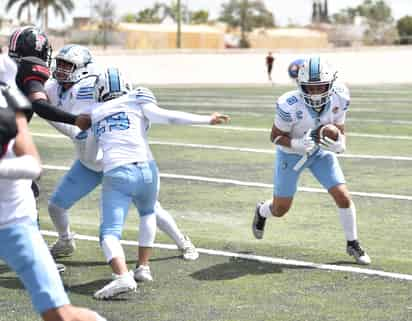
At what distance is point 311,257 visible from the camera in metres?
8.63

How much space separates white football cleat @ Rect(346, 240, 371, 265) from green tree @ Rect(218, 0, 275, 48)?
A: 98714mm

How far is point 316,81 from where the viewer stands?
8414 millimetres

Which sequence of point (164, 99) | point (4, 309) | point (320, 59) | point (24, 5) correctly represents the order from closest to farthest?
point (4, 309), point (320, 59), point (164, 99), point (24, 5)

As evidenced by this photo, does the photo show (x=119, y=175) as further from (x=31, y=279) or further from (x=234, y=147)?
(x=234, y=147)

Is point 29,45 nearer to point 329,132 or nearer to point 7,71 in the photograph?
point 329,132

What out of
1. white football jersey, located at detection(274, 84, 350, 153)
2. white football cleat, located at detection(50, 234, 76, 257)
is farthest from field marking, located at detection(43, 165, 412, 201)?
white football cleat, located at detection(50, 234, 76, 257)

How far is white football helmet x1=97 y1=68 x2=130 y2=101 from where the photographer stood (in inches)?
305

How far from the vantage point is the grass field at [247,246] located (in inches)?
279

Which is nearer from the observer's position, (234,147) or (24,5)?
(234,147)

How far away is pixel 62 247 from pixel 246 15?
334 ft

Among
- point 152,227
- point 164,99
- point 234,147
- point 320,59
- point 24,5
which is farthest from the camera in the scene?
point 24,5

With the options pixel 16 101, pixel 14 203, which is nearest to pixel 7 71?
pixel 16 101

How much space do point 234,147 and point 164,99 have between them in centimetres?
1425

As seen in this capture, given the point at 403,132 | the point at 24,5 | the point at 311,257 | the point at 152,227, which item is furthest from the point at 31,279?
the point at 24,5
